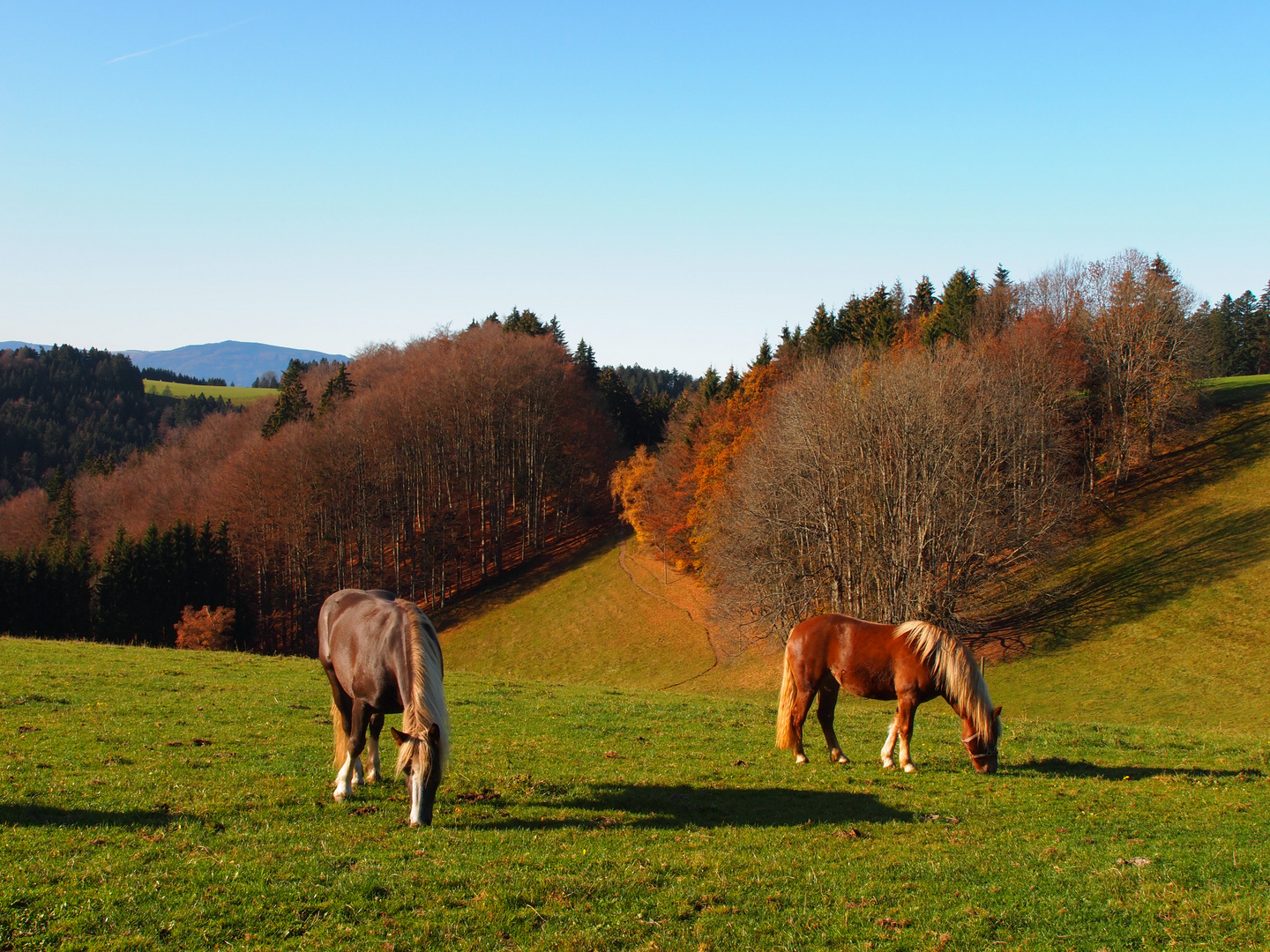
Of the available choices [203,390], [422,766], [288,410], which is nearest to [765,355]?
[288,410]

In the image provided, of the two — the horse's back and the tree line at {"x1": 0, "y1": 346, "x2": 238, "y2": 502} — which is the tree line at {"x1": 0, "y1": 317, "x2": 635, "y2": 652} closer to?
the tree line at {"x1": 0, "y1": 346, "x2": 238, "y2": 502}

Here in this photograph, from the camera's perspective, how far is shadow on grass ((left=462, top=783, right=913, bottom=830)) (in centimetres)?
930

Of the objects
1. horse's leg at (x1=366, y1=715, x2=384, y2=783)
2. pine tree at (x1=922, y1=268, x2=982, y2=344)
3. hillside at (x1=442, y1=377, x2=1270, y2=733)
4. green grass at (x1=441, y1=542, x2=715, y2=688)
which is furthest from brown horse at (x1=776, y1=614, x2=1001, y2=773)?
pine tree at (x1=922, y1=268, x2=982, y2=344)

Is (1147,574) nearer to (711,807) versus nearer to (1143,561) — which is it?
(1143,561)

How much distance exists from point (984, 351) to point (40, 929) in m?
50.2

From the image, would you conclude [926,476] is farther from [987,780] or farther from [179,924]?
[179,924]

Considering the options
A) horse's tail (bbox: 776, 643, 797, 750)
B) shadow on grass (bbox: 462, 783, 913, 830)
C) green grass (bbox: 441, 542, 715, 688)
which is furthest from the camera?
green grass (bbox: 441, 542, 715, 688)

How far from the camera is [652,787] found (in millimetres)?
10844

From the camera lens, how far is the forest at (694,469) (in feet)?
135

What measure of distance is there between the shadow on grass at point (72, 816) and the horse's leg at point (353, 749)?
1.76m

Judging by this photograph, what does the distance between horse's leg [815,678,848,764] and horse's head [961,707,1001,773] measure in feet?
6.08

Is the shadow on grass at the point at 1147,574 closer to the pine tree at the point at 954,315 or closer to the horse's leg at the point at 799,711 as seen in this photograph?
the pine tree at the point at 954,315

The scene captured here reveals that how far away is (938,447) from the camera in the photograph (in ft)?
130

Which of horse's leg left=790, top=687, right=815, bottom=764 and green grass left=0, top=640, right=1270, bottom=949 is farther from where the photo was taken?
horse's leg left=790, top=687, right=815, bottom=764
